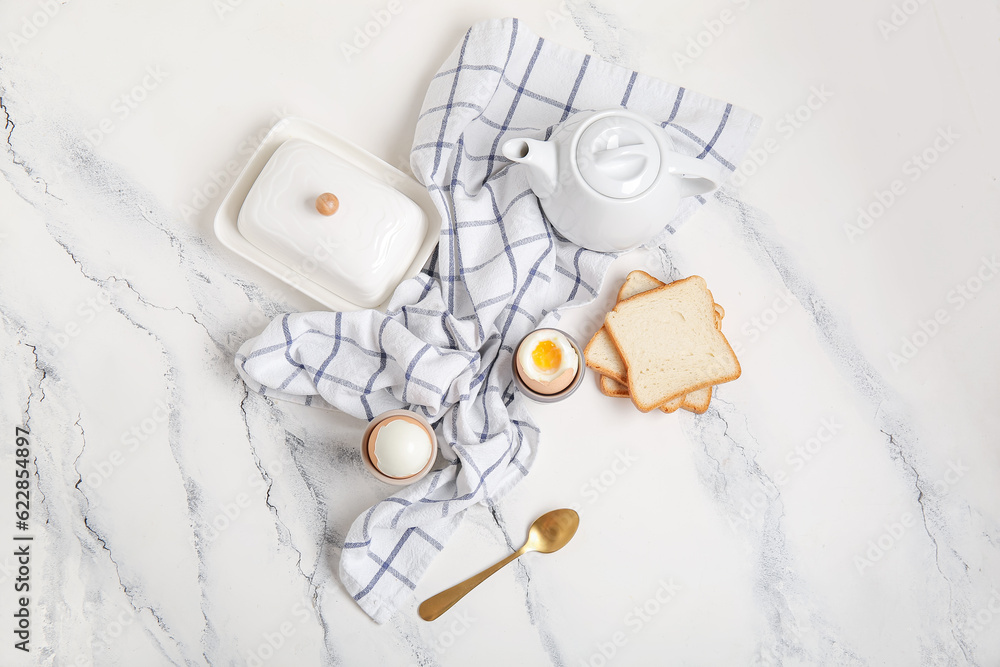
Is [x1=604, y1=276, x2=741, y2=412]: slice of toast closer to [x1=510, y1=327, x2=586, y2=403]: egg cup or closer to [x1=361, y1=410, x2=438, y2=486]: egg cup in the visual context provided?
[x1=510, y1=327, x2=586, y2=403]: egg cup

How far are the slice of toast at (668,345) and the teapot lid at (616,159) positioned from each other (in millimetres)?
182

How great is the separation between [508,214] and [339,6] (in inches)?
16.6

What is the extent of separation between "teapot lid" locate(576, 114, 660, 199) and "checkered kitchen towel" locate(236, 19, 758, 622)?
0.12 m

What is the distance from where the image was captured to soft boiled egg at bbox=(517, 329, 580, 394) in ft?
2.88

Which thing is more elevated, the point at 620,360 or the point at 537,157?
the point at 537,157

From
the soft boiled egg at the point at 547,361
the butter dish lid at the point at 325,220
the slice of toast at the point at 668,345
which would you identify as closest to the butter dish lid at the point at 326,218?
the butter dish lid at the point at 325,220

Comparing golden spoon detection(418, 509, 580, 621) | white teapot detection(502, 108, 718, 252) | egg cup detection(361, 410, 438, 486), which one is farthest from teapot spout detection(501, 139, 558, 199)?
golden spoon detection(418, 509, 580, 621)

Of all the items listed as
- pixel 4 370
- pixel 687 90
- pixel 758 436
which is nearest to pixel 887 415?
pixel 758 436

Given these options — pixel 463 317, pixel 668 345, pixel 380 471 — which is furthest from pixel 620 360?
pixel 380 471

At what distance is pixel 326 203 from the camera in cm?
83

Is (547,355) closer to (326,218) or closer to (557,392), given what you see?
(557,392)

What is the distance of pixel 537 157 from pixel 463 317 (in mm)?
245

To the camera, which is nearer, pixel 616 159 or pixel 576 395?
pixel 616 159

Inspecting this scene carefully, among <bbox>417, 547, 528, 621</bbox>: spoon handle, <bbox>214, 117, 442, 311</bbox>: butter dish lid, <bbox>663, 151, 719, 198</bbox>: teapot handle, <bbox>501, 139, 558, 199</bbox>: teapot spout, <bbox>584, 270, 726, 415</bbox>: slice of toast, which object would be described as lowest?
<bbox>417, 547, 528, 621</bbox>: spoon handle
